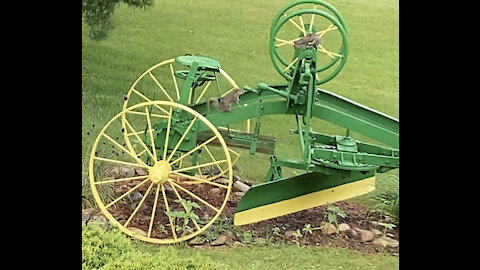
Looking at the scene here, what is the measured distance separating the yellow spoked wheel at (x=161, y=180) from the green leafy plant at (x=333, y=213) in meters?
0.52

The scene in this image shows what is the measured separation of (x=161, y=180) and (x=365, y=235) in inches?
40.2

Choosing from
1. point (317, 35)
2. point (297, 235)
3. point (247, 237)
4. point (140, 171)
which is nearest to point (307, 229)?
point (297, 235)

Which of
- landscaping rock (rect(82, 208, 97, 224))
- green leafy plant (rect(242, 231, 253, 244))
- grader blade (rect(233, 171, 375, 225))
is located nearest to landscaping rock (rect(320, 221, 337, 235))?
grader blade (rect(233, 171, 375, 225))

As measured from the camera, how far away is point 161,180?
3385 mm

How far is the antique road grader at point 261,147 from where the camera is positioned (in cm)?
338

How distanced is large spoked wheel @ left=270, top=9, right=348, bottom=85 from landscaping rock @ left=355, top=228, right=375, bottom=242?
0.76 metres

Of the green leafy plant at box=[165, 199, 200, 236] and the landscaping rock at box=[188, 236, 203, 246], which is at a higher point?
the green leafy plant at box=[165, 199, 200, 236]

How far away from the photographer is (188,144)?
11.5 ft

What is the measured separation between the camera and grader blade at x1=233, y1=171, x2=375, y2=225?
3.52 m

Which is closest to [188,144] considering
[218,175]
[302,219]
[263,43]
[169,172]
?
[169,172]

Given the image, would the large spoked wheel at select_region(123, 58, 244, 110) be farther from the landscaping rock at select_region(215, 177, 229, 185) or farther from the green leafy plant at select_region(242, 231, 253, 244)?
the green leafy plant at select_region(242, 231, 253, 244)

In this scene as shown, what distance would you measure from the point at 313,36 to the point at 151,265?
126 cm

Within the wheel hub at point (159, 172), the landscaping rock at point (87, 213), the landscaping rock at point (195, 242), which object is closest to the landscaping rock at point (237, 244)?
the landscaping rock at point (195, 242)

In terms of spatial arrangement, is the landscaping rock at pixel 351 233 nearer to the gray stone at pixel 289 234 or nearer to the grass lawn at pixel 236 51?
the gray stone at pixel 289 234
